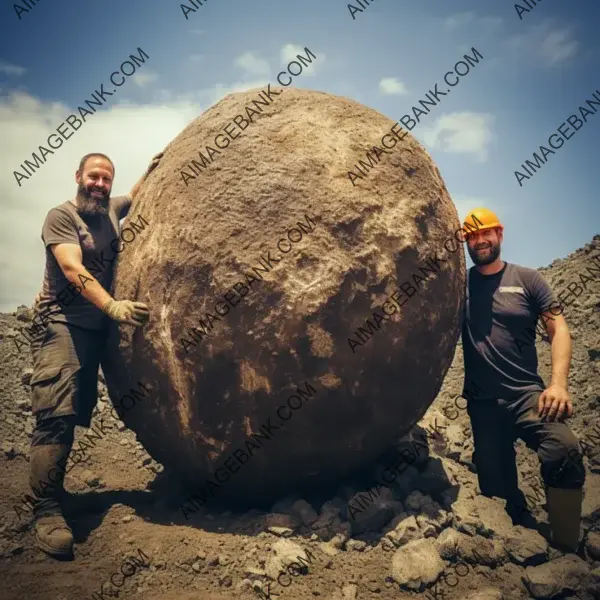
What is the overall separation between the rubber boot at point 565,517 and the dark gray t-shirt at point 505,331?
78cm

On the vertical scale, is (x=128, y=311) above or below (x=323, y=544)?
above

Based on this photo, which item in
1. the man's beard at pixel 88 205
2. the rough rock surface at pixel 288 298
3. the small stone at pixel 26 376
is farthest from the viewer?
the small stone at pixel 26 376

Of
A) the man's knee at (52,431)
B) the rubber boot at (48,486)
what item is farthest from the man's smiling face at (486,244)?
the rubber boot at (48,486)

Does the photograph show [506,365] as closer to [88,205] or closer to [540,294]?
[540,294]

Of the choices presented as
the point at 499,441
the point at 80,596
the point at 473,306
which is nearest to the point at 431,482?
the point at 499,441

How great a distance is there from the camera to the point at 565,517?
3.60 m

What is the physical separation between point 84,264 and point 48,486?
1.67 metres

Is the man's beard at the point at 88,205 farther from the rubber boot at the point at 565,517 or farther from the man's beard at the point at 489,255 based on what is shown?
the rubber boot at the point at 565,517

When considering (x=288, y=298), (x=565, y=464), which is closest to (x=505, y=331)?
(x=565, y=464)

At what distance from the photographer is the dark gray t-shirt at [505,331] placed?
4.09 meters

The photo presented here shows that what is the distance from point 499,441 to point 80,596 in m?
3.25

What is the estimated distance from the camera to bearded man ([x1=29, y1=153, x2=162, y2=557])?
356 centimetres

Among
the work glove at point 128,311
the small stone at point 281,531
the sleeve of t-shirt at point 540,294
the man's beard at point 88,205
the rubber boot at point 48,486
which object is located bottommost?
the small stone at point 281,531

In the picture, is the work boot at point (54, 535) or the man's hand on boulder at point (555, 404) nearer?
the work boot at point (54, 535)
